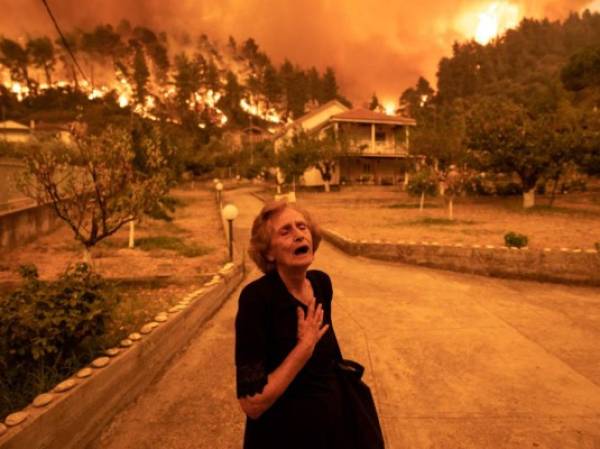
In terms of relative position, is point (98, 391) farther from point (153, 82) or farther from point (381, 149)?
point (153, 82)

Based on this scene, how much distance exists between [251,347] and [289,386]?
27cm

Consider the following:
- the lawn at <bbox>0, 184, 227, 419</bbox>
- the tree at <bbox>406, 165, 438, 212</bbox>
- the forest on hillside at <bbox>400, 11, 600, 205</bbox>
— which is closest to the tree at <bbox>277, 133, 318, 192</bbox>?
the forest on hillside at <bbox>400, 11, 600, 205</bbox>

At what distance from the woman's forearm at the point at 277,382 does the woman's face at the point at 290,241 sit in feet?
1.35

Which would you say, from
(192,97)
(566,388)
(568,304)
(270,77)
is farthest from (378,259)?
(270,77)

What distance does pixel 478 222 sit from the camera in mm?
17078

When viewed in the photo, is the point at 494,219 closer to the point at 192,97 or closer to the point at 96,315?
the point at 96,315

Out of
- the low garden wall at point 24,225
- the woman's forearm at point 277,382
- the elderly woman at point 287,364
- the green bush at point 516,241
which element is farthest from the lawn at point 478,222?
the woman's forearm at point 277,382

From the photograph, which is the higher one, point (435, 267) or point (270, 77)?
point (270, 77)

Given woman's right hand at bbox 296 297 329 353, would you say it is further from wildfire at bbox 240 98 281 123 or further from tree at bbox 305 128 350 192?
wildfire at bbox 240 98 281 123

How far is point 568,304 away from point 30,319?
7.81 m

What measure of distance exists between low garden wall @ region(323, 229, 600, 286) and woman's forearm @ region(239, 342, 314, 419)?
331 inches

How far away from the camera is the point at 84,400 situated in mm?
3270

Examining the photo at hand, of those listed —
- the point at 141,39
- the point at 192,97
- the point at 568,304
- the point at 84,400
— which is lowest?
the point at 568,304

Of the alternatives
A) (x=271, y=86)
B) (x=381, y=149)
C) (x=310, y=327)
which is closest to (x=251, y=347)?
(x=310, y=327)
